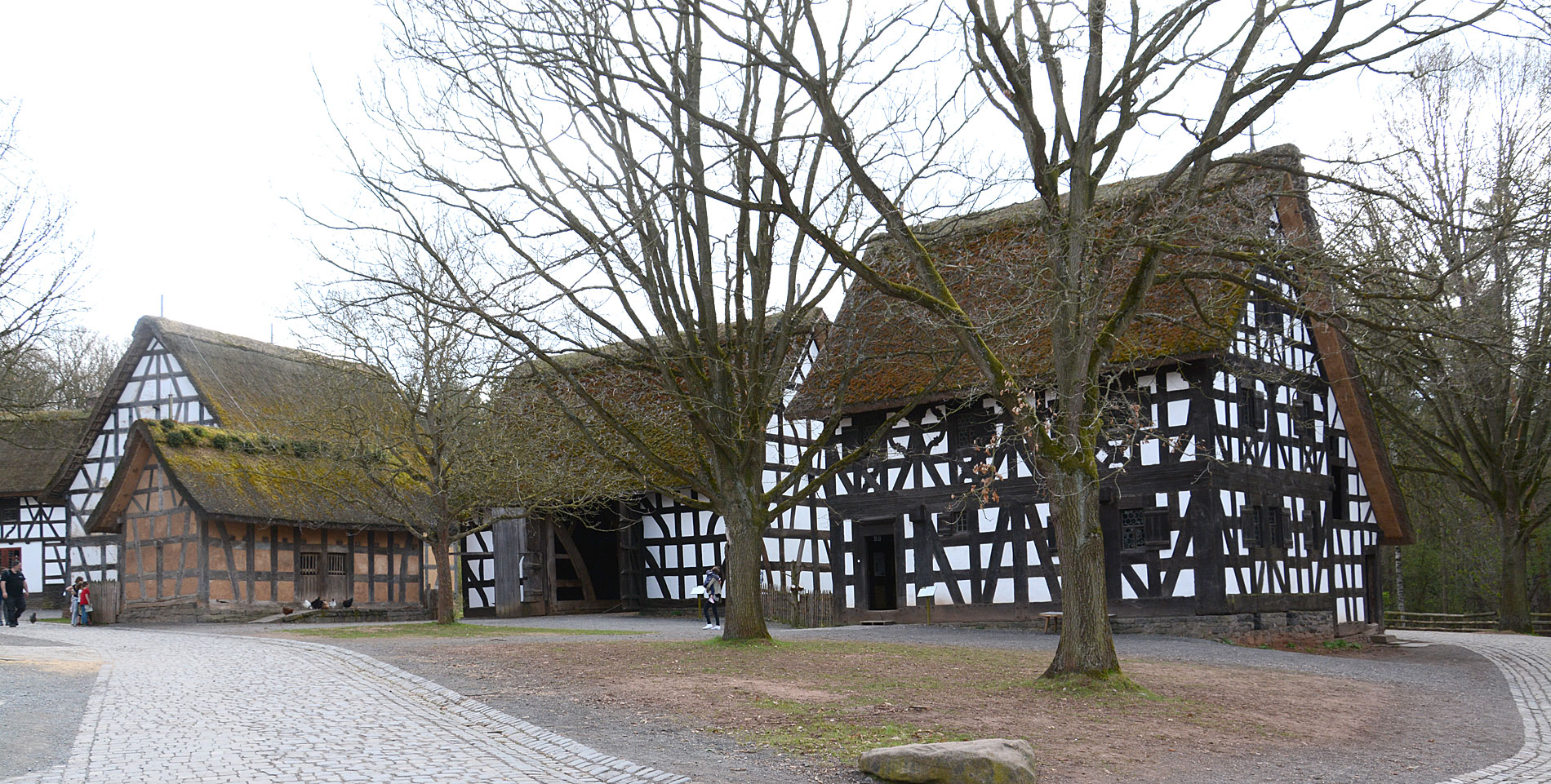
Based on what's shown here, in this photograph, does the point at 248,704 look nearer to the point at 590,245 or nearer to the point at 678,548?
the point at 590,245

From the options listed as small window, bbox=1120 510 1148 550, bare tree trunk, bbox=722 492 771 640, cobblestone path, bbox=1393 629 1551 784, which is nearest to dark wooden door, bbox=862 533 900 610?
small window, bbox=1120 510 1148 550

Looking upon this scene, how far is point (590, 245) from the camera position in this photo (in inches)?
563

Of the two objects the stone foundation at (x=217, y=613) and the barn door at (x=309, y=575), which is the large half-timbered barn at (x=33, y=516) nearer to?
the stone foundation at (x=217, y=613)

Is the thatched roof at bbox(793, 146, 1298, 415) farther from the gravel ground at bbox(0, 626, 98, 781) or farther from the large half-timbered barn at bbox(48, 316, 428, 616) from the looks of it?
the large half-timbered barn at bbox(48, 316, 428, 616)

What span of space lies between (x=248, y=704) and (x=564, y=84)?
25.1ft

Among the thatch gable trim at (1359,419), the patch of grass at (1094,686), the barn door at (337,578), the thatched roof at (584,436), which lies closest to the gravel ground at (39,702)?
the patch of grass at (1094,686)

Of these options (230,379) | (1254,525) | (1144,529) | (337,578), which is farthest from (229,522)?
(1254,525)

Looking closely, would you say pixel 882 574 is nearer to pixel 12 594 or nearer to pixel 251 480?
pixel 251 480

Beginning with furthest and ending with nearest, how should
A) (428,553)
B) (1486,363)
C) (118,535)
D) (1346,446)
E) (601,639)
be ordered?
1. (428,553)
2. (118,535)
3. (1346,446)
4. (1486,363)
5. (601,639)

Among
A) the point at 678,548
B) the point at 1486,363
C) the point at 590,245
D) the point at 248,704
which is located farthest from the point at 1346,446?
the point at 248,704

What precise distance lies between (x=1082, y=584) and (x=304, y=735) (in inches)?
281

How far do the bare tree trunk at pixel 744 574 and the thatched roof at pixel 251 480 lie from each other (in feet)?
38.3

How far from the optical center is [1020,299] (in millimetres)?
15539

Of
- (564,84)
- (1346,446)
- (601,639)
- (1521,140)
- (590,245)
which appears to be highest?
(1521,140)
